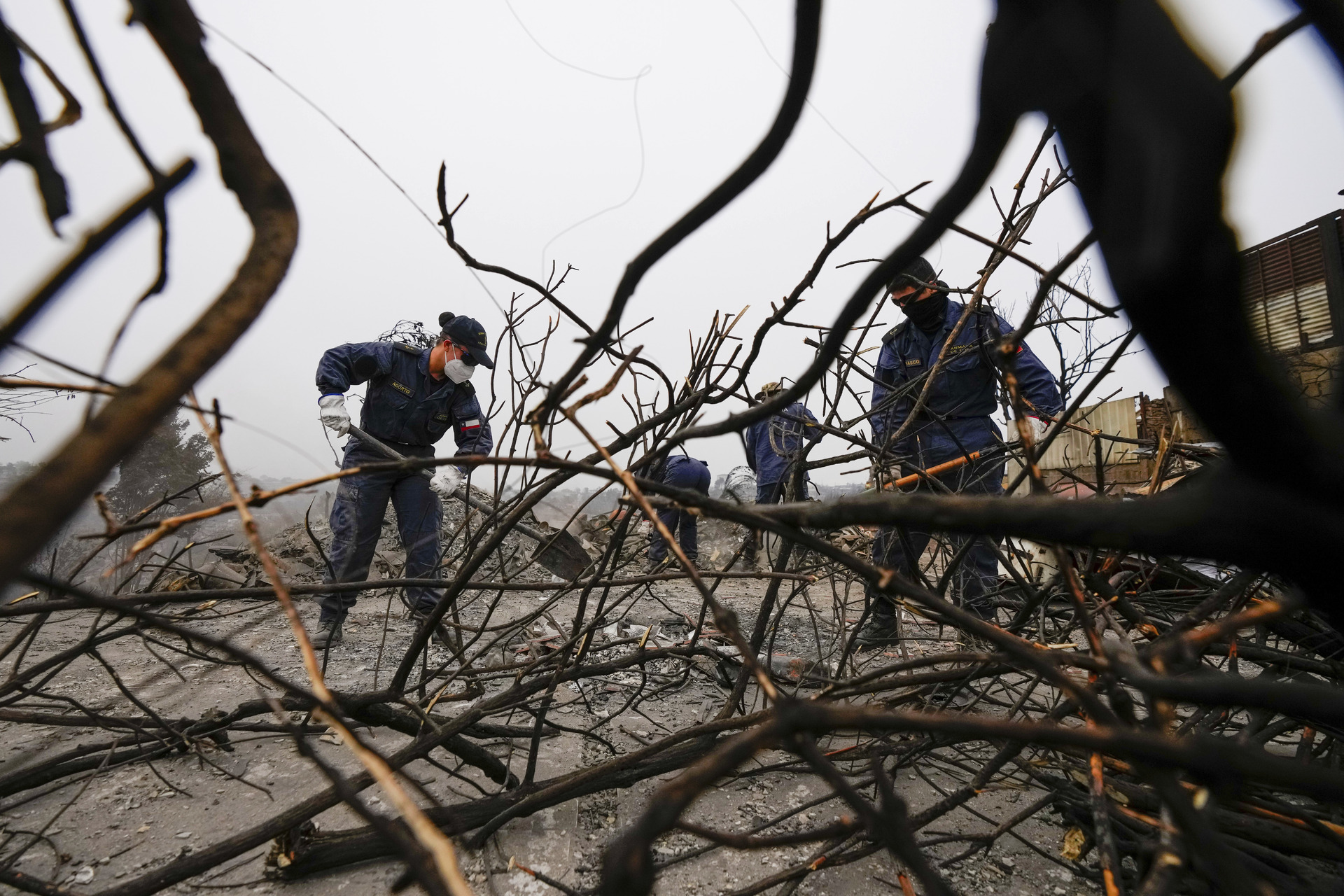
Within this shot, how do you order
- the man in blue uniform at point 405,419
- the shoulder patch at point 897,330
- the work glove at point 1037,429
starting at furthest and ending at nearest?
the man in blue uniform at point 405,419 → the shoulder patch at point 897,330 → the work glove at point 1037,429

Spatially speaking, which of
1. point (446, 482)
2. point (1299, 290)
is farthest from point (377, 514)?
point (1299, 290)

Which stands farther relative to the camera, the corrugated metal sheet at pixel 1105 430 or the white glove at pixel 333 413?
the corrugated metal sheet at pixel 1105 430

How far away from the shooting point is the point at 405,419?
421 cm

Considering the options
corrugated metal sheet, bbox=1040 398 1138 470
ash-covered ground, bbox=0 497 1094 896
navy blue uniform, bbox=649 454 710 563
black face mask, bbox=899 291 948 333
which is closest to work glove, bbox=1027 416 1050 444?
ash-covered ground, bbox=0 497 1094 896

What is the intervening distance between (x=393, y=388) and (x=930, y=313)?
10.9 feet

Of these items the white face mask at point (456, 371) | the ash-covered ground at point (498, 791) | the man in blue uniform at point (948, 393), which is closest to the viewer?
the ash-covered ground at point (498, 791)

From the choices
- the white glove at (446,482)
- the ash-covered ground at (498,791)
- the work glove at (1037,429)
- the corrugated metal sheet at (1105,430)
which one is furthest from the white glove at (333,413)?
the corrugated metal sheet at (1105,430)

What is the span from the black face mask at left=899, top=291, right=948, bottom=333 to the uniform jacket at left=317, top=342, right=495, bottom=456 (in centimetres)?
275

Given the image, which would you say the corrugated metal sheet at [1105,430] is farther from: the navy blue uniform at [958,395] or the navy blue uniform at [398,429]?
the navy blue uniform at [398,429]

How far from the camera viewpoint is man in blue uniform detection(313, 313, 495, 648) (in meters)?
3.93

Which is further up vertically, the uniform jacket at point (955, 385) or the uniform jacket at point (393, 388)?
the uniform jacket at point (393, 388)

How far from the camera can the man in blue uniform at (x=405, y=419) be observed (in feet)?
12.9

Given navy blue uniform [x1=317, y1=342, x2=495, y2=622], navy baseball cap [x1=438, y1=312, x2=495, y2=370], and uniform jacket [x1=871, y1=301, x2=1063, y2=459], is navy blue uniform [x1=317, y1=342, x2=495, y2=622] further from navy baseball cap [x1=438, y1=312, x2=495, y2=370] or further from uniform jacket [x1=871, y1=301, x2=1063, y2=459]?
uniform jacket [x1=871, y1=301, x2=1063, y2=459]

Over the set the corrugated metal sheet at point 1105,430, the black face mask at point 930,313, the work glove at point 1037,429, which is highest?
the black face mask at point 930,313
